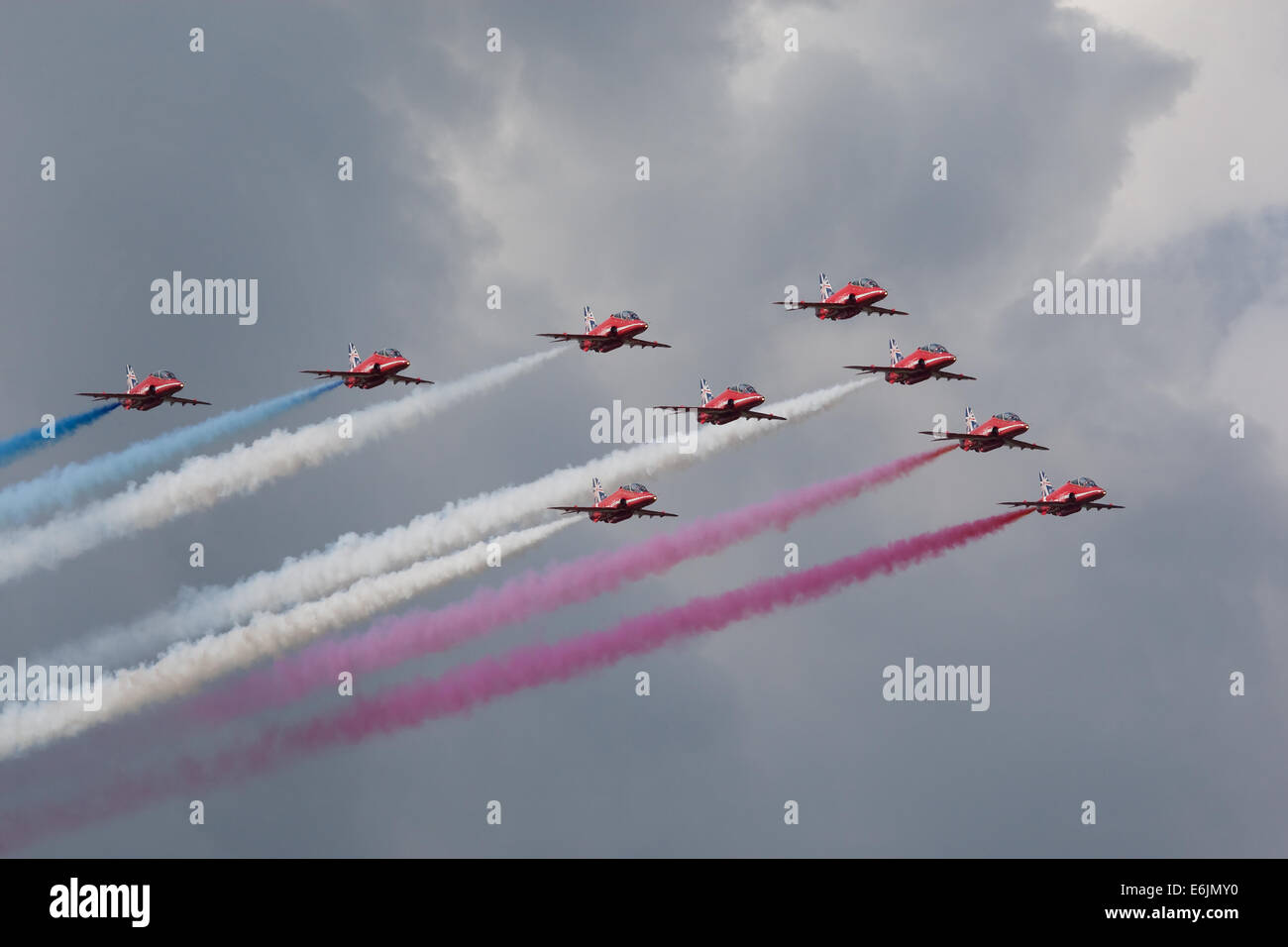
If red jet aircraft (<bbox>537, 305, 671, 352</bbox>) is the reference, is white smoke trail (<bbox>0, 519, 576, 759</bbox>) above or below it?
below

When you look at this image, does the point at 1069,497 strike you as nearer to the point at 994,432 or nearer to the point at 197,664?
the point at 994,432

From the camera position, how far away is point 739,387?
19438cm

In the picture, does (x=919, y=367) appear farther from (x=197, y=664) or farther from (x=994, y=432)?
(x=197, y=664)

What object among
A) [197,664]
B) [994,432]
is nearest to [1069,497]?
[994,432]

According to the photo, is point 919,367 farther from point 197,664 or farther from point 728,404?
point 197,664

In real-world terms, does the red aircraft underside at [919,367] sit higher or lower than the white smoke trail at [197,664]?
higher

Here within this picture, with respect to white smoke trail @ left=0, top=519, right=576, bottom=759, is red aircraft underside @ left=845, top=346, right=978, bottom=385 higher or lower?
higher

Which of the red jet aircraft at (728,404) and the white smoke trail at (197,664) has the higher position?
the red jet aircraft at (728,404)
